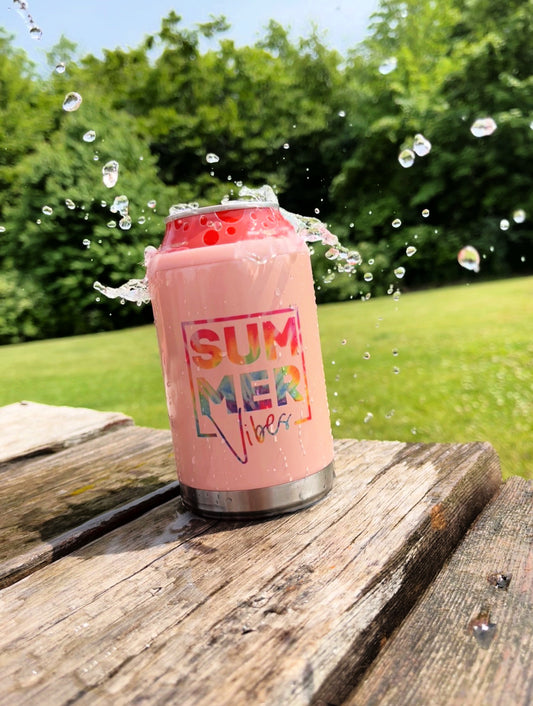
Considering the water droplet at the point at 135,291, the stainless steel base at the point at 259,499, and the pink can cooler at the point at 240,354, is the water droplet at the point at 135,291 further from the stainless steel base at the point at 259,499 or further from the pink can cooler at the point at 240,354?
the stainless steel base at the point at 259,499

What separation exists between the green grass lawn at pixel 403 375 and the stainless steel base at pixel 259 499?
2.09 feet

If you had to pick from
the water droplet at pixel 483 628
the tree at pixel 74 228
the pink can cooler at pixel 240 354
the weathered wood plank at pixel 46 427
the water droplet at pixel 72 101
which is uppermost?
the tree at pixel 74 228

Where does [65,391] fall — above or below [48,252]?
below

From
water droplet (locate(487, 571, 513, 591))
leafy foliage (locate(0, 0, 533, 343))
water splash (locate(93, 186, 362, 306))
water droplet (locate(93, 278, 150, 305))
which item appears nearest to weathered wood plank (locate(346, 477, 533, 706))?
water droplet (locate(487, 571, 513, 591))

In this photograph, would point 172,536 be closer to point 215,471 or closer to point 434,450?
point 215,471

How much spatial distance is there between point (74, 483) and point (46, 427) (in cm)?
49

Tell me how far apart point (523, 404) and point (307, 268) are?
11.4 ft

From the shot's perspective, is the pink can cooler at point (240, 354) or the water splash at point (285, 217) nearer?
the pink can cooler at point (240, 354)

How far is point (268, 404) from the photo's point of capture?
1.06 metres

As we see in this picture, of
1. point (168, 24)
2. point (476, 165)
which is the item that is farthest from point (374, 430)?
point (168, 24)

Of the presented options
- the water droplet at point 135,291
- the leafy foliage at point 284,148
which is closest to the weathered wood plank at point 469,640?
the water droplet at point 135,291

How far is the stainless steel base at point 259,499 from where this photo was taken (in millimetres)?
1089

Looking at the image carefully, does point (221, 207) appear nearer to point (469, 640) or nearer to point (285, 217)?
point (285, 217)

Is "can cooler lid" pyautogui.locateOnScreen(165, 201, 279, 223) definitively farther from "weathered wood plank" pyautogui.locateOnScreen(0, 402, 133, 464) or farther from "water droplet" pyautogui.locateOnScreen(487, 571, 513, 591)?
"weathered wood plank" pyautogui.locateOnScreen(0, 402, 133, 464)
